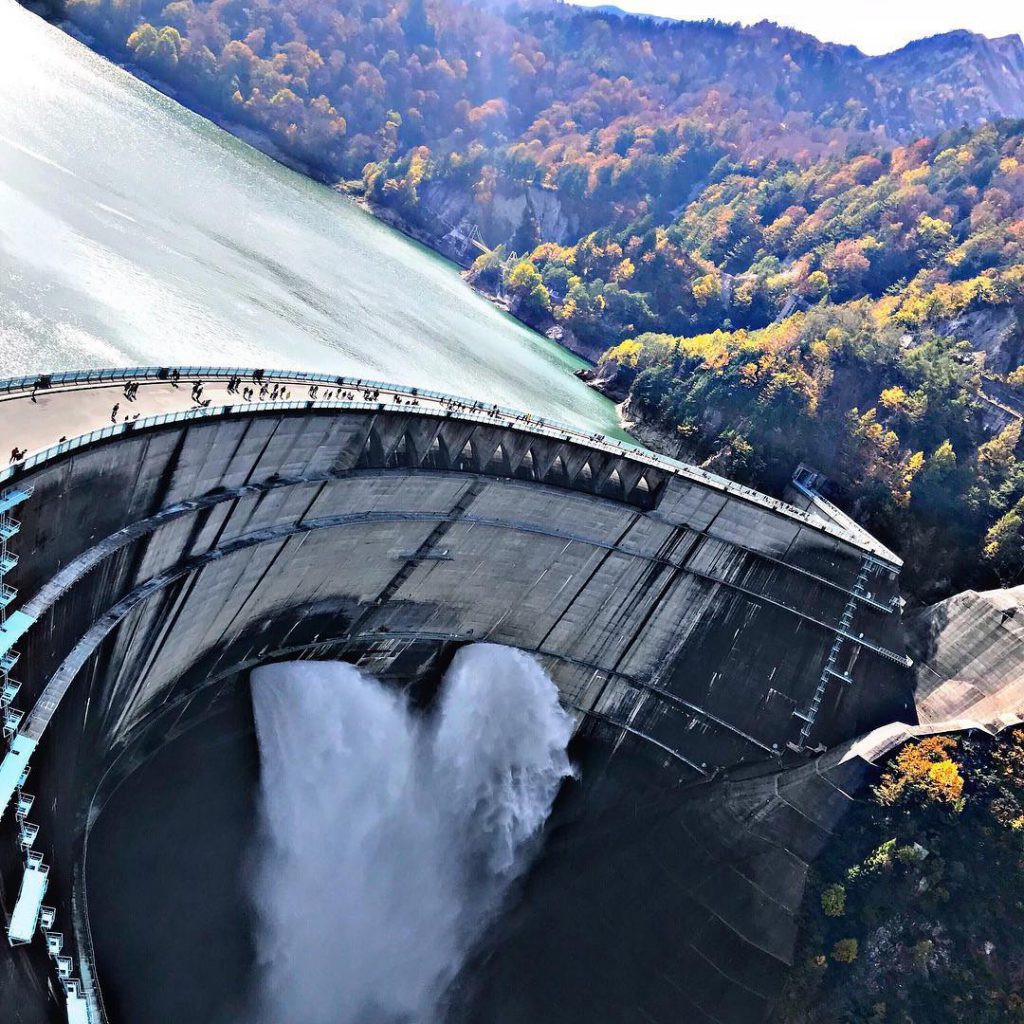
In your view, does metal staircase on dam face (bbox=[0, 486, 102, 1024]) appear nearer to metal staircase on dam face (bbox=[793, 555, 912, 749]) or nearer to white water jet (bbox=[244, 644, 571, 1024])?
white water jet (bbox=[244, 644, 571, 1024])

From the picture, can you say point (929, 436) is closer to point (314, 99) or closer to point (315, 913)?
point (315, 913)

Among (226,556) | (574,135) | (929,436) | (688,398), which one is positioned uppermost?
(574,135)

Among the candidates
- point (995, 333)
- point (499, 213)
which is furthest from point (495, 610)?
point (499, 213)

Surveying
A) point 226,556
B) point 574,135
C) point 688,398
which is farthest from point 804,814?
point 574,135

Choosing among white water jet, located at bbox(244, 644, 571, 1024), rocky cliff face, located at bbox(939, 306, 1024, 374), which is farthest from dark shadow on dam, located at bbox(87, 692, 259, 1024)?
rocky cliff face, located at bbox(939, 306, 1024, 374)

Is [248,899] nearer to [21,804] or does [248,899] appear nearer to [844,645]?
[21,804]

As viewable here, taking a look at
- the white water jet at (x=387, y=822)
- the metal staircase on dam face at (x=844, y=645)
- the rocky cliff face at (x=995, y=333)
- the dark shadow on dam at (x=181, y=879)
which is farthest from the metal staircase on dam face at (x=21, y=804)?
the rocky cliff face at (x=995, y=333)
